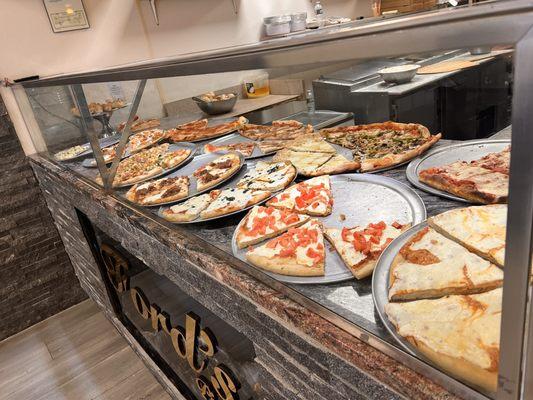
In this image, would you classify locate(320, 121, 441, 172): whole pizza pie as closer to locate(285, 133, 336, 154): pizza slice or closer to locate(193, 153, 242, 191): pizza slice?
locate(285, 133, 336, 154): pizza slice

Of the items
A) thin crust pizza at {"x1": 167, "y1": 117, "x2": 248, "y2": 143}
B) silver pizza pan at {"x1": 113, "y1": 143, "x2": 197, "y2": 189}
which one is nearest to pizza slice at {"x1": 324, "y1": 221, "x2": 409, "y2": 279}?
silver pizza pan at {"x1": 113, "y1": 143, "x2": 197, "y2": 189}

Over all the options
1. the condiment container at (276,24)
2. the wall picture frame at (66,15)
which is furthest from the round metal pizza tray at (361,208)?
the condiment container at (276,24)

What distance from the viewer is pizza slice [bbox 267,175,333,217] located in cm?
138

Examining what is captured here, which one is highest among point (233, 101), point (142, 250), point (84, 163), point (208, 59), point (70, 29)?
point (70, 29)

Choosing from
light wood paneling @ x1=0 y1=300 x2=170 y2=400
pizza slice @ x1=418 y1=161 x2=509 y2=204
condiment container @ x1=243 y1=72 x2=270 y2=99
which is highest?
condiment container @ x1=243 y1=72 x2=270 y2=99

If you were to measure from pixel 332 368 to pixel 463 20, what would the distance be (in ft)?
2.66

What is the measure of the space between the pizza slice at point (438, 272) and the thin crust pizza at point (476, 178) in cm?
24

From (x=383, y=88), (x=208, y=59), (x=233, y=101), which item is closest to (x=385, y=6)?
(x=233, y=101)

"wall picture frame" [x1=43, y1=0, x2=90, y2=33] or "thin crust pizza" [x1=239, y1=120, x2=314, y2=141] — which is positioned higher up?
"wall picture frame" [x1=43, y1=0, x2=90, y2=33]

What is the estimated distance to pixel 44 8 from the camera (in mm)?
3273

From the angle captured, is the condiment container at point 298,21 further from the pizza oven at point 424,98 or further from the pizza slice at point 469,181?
the pizza slice at point 469,181

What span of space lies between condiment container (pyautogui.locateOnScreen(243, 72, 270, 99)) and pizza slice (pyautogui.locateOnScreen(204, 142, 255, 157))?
415 millimetres

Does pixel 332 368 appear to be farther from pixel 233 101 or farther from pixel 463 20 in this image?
pixel 233 101

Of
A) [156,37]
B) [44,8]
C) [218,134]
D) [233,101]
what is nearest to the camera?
[218,134]
